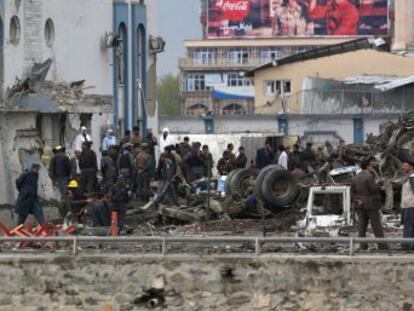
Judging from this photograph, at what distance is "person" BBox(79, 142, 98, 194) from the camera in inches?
1079

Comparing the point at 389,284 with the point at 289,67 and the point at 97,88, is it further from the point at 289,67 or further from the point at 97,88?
the point at 289,67

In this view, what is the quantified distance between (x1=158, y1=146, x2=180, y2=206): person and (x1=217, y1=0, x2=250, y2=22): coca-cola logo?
107 meters

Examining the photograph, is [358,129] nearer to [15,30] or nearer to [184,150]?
[184,150]

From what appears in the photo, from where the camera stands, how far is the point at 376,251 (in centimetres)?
1862

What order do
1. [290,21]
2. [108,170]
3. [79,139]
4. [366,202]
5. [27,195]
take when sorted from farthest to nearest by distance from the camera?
1. [290,21]
2. [79,139]
3. [108,170]
4. [27,195]
5. [366,202]

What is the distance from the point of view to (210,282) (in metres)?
18.1

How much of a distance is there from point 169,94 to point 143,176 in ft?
356

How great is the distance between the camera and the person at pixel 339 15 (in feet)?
430

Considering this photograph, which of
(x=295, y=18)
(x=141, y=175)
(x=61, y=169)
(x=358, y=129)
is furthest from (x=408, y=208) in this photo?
(x=295, y=18)

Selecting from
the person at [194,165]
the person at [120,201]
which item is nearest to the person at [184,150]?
the person at [194,165]

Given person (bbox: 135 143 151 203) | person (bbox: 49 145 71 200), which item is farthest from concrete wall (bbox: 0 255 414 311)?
person (bbox: 135 143 151 203)

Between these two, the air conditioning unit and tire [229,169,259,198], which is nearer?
tire [229,169,259,198]

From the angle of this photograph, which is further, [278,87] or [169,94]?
[169,94]

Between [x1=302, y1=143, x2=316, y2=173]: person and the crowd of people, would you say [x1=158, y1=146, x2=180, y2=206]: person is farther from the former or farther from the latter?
[x1=302, y1=143, x2=316, y2=173]: person
